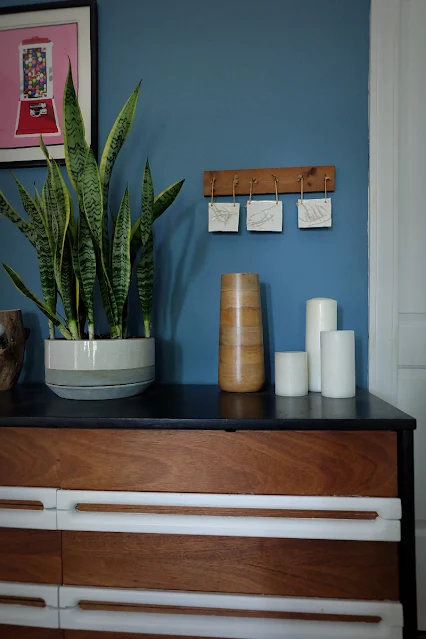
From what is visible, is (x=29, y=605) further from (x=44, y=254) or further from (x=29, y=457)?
(x=44, y=254)

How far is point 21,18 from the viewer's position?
1.39m

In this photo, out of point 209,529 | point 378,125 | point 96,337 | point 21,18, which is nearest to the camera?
point 209,529

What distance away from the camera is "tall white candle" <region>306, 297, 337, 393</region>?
3.84 ft

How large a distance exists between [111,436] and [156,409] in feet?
0.37

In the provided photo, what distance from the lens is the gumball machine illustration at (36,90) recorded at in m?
1.38

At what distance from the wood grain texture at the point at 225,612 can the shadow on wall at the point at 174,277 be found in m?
0.61

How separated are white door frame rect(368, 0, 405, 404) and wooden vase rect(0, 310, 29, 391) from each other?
100 centimetres

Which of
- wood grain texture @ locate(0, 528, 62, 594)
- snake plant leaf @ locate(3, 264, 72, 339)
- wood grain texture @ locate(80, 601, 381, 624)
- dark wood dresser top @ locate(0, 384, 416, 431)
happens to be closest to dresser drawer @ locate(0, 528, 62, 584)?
wood grain texture @ locate(0, 528, 62, 594)

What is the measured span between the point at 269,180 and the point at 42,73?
0.79m

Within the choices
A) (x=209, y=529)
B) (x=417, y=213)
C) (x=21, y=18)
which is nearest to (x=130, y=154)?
(x=21, y=18)

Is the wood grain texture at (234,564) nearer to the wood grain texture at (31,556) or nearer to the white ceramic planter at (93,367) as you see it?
the wood grain texture at (31,556)

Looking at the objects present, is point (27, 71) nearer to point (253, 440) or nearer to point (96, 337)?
point (96, 337)

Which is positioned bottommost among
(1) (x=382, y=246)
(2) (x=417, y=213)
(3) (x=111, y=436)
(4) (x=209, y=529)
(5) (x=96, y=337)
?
(4) (x=209, y=529)

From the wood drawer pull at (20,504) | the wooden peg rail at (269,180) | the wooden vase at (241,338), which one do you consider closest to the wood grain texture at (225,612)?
the wood drawer pull at (20,504)
